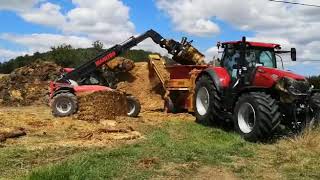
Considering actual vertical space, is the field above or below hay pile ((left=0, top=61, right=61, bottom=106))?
below

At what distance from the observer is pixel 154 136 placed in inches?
516

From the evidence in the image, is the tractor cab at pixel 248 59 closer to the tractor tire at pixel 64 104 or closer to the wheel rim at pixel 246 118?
the wheel rim at pixel 246 118

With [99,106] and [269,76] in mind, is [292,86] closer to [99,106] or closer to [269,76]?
[269,76]

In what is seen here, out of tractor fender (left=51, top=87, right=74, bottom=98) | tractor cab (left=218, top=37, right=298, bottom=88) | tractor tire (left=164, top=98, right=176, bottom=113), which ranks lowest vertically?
tractor tire (left=164, top=98, right=176, bottom=113)

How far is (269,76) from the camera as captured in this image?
13195 mm

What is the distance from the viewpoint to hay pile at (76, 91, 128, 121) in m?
16.9

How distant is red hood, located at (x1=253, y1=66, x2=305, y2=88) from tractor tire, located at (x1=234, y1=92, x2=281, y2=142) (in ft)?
1.25

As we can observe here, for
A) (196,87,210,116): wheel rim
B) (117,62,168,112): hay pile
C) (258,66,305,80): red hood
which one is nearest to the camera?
(258,66,305,80): red hood

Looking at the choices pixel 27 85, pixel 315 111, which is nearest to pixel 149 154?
pixel 315 111

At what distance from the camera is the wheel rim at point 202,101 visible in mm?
15992

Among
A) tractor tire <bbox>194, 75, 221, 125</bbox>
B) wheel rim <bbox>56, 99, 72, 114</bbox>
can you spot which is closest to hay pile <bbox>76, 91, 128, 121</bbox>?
wheel rim <bbox>56, 99, 72, 114</bbox>

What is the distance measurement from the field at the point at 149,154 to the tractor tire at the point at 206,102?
1.51ft

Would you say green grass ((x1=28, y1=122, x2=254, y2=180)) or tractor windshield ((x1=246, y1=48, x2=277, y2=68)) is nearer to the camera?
green grass ((x1=28, y1=122, x2=254, y2=180))

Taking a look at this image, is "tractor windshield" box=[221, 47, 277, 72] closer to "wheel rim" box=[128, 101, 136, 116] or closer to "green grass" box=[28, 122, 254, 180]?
"green grass" box=[28, 122, 254, 180]
